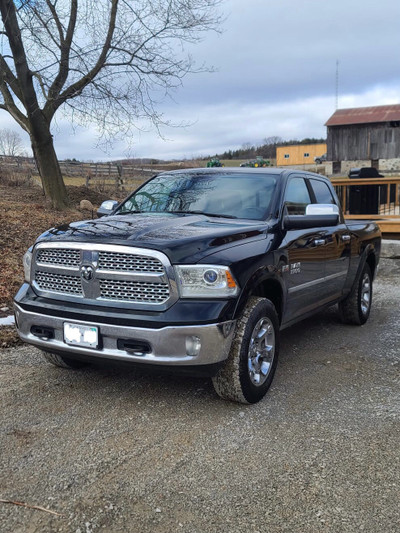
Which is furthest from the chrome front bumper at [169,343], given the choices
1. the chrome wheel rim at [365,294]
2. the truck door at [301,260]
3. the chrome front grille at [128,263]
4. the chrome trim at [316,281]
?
the chrome wheel rim at [365,294]

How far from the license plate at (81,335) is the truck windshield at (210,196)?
1545 millimetres

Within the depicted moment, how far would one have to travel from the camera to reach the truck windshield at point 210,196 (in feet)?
15.2

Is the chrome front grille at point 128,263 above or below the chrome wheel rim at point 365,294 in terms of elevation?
above

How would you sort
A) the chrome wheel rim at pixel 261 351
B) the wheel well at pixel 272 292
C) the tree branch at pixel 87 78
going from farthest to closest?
the tree branch at pixel 87 78, the wheel well at pixel 272 292, the chrome wheel rim at pixel 261 351

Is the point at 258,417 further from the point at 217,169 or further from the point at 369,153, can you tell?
the point at 369,153

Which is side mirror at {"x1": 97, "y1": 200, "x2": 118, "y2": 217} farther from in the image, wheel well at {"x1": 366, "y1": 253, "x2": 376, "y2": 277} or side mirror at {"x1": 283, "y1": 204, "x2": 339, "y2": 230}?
wheel well at {"x1": 366, "y1": 253, "x2": 376, "y2": 277}

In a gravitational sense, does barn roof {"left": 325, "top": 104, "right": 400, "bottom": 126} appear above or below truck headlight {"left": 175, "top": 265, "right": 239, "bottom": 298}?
above

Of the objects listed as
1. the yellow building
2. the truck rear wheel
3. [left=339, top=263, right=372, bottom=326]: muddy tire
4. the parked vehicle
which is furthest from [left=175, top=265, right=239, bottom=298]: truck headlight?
the yellow building

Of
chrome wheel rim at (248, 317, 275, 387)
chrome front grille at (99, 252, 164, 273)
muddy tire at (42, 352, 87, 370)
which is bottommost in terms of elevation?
muddy tire at (42, 352, 87, 370)

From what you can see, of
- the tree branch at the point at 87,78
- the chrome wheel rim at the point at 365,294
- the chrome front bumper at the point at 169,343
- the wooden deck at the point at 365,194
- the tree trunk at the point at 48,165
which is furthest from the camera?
the tree trunk at the point at 48,165

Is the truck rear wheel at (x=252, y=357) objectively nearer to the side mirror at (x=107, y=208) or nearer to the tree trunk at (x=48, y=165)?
the side mirror at (x=107, y=208)

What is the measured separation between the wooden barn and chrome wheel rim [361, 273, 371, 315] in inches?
1637

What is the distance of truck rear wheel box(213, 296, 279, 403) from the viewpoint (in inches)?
143

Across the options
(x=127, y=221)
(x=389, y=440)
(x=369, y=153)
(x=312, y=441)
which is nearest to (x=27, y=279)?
(x=127, y=221)
